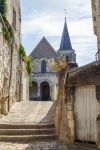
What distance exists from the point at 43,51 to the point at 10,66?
27382 millimetres

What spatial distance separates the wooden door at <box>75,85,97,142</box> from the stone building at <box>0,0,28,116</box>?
7.88m

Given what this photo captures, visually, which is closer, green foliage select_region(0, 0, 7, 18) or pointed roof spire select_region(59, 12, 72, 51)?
green foliage select_region(0, 0, 7, 18)

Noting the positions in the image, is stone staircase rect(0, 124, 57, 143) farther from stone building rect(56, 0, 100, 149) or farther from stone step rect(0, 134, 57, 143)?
stone building rect(56, 0, 100, 149)

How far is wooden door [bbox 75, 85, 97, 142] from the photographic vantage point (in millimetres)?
7441

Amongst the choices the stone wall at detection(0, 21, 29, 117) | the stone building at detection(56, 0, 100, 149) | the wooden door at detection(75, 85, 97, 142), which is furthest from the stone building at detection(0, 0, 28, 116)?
the wooden door at detection(75, 85, 97, 142)

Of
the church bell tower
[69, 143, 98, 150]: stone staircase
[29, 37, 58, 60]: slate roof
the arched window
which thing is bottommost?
[69, 143, 98, 150]: stone staircase

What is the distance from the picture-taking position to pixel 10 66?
18.1 metres

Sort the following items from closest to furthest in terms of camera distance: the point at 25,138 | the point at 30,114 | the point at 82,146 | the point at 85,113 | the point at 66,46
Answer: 1. the point at 82,146
2. the point at 85,113
3. the point at 25,138
4. the point at 30,114
5. the point at 66,46

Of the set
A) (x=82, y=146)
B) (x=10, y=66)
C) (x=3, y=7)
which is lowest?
(x=82, y=146)

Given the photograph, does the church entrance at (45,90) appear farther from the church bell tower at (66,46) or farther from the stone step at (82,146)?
the stone step at (82,146)

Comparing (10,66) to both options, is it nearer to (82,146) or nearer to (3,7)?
(3,7)

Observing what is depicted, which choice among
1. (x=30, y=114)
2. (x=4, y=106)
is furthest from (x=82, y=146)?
(x=4, y=106)

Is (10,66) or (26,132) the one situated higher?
(10,66)

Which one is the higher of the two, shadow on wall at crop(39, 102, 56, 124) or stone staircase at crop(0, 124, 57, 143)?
shadow on wall at crop(39, 102, 56, 124)
